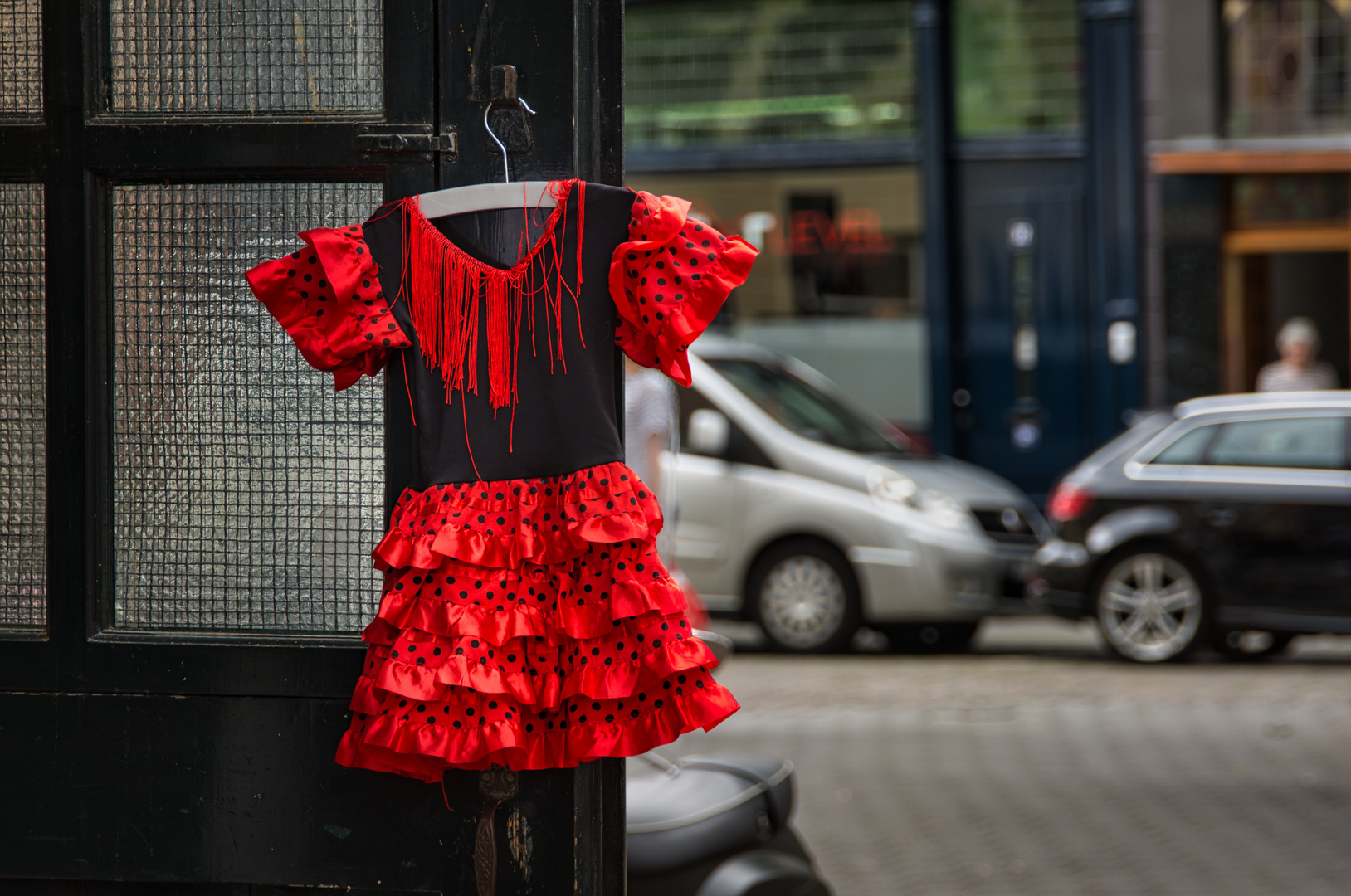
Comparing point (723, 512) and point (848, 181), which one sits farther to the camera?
point (848, 181)

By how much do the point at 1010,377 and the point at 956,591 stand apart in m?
4.34

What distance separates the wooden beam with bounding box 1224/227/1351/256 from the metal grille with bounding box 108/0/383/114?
38.4 feet

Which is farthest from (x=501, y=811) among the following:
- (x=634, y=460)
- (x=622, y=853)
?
(x=634, y=460)

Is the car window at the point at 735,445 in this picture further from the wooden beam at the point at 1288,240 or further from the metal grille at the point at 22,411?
the metal grille at the point at 22,411

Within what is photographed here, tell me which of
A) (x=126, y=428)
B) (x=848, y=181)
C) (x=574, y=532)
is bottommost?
(x=574, y=532)

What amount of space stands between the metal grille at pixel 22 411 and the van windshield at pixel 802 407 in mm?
7408

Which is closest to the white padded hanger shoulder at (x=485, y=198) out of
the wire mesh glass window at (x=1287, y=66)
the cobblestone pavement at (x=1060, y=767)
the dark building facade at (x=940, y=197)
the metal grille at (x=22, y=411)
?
the metal grille at (x=22, y=411)

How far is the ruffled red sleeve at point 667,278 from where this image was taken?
2.24m

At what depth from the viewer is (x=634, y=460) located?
645 cm

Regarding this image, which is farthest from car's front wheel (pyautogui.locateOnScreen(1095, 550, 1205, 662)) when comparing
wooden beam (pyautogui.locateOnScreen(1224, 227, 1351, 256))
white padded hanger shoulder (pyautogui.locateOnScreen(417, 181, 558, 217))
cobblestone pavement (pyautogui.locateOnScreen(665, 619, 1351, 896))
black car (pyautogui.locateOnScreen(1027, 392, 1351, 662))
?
white padded hanger shoulder (pyautogui.locateOnScreen(417, 181, 558, 217))

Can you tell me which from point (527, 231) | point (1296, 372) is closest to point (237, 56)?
point (527, 231)

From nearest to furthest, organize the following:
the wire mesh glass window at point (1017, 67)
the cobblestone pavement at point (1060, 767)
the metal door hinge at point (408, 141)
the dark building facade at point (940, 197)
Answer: the metal door hinge at point (408, 141), the cobblestone pavement at point (1060, 767), the dark building facade at point (940, 197), the wire mesh glass window at point (1017, 67)

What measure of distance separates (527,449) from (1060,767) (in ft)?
15.7

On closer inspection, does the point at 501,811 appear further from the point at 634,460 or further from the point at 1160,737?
the point at 1160,737
